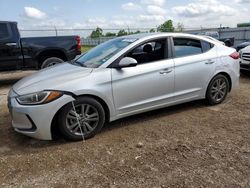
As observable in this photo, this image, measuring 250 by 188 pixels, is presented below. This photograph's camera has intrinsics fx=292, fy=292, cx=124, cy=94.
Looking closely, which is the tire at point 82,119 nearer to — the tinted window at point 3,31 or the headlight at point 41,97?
the headlight at point 41,97

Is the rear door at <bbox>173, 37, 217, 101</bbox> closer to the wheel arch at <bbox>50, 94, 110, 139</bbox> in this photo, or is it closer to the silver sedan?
the silver sedan

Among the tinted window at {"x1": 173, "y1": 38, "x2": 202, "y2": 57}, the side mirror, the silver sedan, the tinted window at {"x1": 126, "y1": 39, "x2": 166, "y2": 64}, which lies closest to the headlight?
the silver sedan

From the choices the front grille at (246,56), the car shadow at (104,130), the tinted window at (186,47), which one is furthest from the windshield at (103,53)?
the front grille at (246,56)

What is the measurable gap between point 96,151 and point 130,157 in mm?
501

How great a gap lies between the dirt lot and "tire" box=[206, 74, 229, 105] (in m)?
0.46

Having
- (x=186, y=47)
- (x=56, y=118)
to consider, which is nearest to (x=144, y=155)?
(x=56, y=118)

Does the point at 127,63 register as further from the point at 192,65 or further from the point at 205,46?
the point at 205,46

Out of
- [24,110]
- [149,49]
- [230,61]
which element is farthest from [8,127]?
[230,61]

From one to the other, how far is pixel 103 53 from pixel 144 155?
6.50 feet

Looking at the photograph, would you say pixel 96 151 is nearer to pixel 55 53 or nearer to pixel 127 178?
pixel 127 178

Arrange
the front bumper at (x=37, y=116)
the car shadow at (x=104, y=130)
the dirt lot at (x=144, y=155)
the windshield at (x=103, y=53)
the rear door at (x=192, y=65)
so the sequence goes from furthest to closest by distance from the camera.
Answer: the rear door at (x=192, y=65) → the windshield at (x=103, y=53) → the car shadow at (x=104, y=130) → the front bumper at (x=37, y=116) → the dirt lot at (x=144, y=155)

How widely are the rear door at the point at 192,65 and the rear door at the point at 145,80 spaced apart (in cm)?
18

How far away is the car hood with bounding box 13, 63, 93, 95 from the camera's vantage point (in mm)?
4102

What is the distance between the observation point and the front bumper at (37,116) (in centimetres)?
395
